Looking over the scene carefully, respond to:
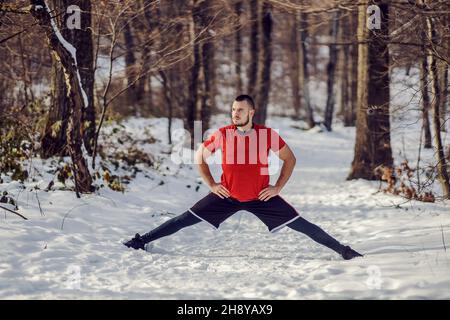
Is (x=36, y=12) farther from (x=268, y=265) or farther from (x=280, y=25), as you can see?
(x=280, y=25)

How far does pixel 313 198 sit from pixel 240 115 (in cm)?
537

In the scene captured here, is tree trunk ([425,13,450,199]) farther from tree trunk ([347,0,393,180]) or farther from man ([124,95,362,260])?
man ([124,95,362,260])

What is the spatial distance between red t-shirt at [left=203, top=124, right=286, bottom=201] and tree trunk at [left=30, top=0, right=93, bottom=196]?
9.78 ft

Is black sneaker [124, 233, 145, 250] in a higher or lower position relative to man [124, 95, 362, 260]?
lower

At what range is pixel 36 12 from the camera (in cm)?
669

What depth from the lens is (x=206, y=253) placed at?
5.91 m

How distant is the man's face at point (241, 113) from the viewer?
207 inches

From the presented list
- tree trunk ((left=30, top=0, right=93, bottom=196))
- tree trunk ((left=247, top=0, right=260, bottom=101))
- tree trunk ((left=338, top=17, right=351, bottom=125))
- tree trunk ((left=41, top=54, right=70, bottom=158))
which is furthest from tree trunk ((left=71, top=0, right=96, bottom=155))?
tree trunk ((left=338, top=17, right=351, bottom=125))

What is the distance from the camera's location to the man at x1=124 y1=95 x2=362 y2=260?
17.4ft

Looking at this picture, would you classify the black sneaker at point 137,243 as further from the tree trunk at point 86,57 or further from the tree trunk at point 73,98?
the tree trunk at point 86,57

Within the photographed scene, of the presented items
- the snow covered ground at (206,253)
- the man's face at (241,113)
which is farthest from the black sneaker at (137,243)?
the man's face at (241,113)

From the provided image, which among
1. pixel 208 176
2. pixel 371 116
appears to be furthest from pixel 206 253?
pixel 371 116

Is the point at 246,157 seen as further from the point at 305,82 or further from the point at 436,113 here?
the point at 305,82

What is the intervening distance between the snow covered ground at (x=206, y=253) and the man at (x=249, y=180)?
410 millimetres
